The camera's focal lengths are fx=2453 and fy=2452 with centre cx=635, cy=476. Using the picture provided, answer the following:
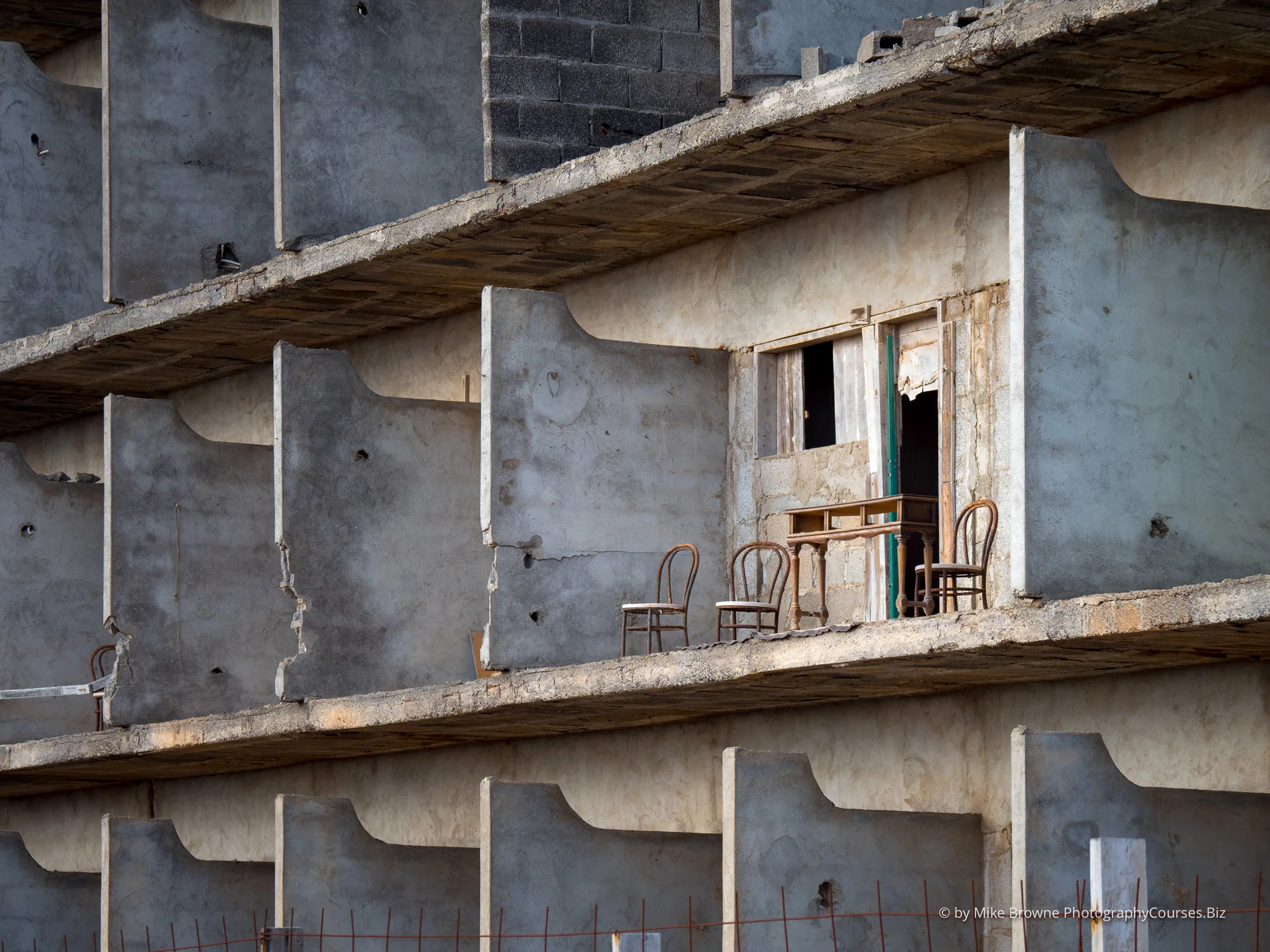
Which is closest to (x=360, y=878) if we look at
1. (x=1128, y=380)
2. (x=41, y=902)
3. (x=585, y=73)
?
(x=41, y=902)

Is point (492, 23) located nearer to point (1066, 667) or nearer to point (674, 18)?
point (674, 18)

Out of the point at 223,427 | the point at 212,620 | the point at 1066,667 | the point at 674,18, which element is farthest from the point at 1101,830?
the point at 223,427

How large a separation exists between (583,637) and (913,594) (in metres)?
2.03

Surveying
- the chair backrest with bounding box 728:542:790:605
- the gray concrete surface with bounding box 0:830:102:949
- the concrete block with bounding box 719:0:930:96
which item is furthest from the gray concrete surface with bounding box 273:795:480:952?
the concrete block with bounding box 719:0:930:96

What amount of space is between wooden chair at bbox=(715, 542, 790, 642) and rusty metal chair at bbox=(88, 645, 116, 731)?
23.0ft

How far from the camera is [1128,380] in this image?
11.4 m

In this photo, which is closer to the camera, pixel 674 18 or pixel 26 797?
pixel 674 18

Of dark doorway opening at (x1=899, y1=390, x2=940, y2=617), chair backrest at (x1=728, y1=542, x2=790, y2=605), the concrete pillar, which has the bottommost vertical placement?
the concrete pillar

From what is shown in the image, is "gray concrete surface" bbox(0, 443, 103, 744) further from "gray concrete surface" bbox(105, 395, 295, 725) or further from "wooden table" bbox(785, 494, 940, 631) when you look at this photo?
"wooden table" bbox(785, 494, 940, 631)

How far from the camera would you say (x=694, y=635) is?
1493cm

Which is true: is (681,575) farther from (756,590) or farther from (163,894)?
(163,894)

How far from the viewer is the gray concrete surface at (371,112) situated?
17062mm

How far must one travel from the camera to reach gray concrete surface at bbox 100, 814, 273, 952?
1770 cm

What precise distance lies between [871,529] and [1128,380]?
1.81m
